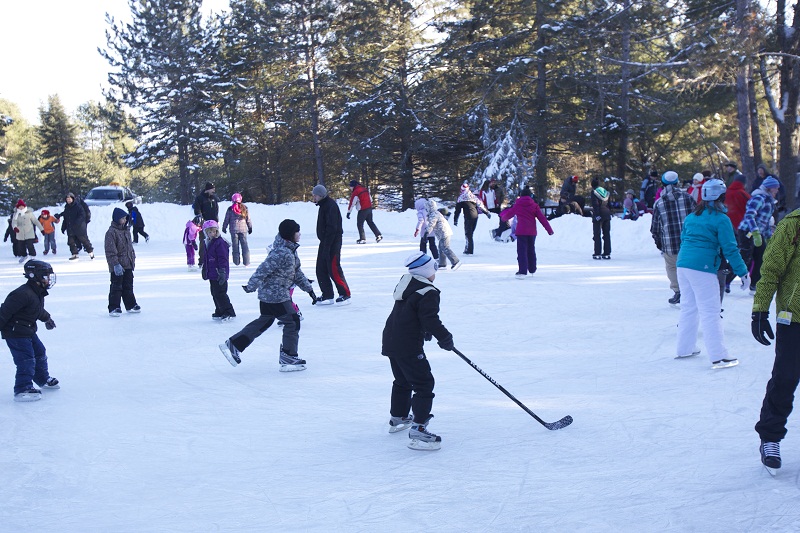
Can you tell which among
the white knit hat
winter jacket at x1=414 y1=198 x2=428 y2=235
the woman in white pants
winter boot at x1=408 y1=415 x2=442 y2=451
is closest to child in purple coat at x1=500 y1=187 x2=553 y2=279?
winter jacket at x1=414 y1=198 x2=428 y2=235

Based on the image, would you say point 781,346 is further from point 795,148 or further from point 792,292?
point 795,148

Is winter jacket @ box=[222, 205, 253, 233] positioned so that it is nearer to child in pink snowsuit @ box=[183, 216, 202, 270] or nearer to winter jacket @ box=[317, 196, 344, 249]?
child in pink snowsuit @ box=[183, 216, 202, 270]

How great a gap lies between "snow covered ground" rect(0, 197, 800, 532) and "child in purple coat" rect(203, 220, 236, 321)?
420mm

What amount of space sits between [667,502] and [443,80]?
2878 centimetres

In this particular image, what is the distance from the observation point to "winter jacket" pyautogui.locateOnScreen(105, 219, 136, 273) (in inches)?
420

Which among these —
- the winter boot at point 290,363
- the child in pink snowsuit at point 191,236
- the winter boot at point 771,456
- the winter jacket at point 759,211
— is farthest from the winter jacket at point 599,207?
the winter boot at point 771,456

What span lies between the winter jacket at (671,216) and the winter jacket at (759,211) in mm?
1209

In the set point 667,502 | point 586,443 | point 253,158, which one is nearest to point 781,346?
point 667,502

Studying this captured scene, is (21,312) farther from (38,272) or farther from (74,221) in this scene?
(74,221)

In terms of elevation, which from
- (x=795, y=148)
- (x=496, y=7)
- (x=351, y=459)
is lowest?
(x=351, y=459)

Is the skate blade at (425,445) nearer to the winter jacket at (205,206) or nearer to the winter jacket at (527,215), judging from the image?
the winter jacket at (527,215)

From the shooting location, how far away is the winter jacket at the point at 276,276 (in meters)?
7.52

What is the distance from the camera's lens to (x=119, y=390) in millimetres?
7117

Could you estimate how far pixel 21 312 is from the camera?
655cm
